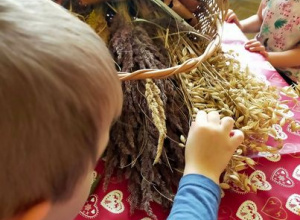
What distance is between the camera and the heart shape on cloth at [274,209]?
2.28 ft

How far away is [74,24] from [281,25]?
1.04m

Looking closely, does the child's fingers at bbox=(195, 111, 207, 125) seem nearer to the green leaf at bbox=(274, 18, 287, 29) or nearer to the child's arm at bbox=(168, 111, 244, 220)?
the child's arm at bbox=(168, 111, 244, 220)

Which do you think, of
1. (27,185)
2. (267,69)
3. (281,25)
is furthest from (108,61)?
(281,25)

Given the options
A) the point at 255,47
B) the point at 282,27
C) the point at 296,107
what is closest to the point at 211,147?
the point at 296,107

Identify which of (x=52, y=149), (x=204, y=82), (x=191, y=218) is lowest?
(x=191, y=218)

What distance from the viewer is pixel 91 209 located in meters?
0.69

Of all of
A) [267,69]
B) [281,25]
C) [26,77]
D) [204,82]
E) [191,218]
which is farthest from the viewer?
[281,25]

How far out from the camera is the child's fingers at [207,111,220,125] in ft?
2.35

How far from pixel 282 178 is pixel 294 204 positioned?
0.06 metres

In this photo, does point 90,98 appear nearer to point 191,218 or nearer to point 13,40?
point 13,40

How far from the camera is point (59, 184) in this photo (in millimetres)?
451

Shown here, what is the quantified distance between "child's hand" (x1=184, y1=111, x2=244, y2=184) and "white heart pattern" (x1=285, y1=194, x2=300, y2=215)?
132 millimetres

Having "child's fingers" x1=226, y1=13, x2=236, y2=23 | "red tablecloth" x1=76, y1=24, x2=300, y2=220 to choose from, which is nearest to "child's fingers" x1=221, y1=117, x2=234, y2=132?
"red tablecloth" x1=76, y1=24, x2=300, y2=220

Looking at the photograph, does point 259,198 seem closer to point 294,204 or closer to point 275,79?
point 294,204
